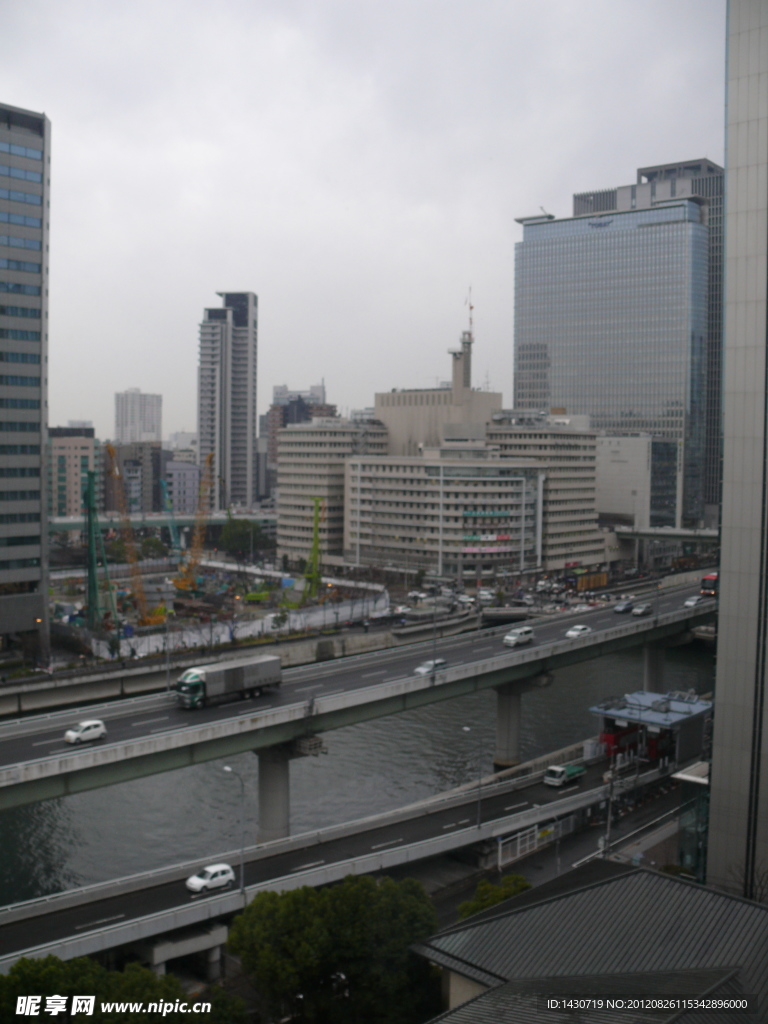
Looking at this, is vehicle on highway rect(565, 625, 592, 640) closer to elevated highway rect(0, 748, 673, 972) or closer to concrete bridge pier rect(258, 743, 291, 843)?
elevated highway rect(0, 748, 673, 972)

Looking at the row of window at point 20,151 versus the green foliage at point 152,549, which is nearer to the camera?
the row of window at point 20,151

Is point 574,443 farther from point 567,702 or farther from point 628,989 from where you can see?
point 628,989

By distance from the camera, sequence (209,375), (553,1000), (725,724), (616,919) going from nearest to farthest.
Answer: (553,1000)
(616,919)
(725,724)
(209,375)

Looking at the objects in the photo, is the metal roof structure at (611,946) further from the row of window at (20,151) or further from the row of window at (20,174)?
the row of window at (20,151)

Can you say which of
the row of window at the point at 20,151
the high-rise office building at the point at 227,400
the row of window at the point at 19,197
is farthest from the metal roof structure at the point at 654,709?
the high-rise office building at the point at 227,400

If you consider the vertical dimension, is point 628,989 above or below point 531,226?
below

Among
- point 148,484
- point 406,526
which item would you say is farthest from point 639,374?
point 148,484

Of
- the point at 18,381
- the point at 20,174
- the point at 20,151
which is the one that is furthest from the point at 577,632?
the point at 20,151
